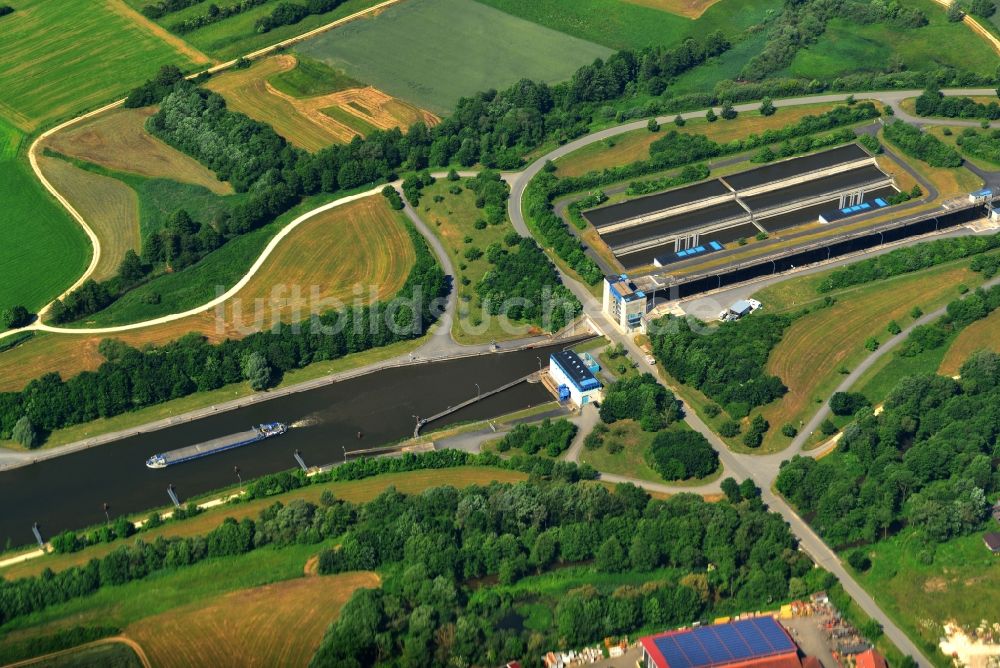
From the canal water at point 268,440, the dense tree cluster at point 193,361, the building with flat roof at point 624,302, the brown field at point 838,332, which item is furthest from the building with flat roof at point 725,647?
the dense tree cluster at point 193,361

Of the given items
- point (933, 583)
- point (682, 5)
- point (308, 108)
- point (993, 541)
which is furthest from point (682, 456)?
point (682, 5)

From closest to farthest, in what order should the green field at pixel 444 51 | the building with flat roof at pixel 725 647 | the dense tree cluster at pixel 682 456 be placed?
the building with flat roof at pixel 725 647, the dense tree cluster at pixel 682 456, the green field at pixel 444 51

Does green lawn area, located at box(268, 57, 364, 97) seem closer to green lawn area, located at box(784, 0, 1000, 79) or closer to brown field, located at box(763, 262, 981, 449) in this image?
green lawn area, located at box(784, 0, 1000, 79)

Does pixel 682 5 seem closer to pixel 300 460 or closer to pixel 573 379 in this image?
pixel 573 379

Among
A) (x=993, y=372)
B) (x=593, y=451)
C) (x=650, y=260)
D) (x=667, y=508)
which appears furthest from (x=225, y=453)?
(x=993, y=372)

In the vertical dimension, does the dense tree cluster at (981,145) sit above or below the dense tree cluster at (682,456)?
above

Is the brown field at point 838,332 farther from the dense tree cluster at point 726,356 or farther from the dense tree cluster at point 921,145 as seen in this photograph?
the dense tree cluster at point 921,145

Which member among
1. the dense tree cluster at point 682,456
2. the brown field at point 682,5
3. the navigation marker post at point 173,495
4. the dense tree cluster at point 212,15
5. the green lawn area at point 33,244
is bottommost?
the dense tree cluster at point 682,456
